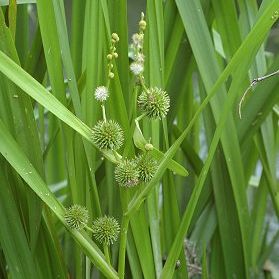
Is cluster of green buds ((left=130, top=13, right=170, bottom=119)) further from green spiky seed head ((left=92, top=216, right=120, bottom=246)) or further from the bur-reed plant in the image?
green spiky seed head ((left=92, top=216, right=120, bottom=246))

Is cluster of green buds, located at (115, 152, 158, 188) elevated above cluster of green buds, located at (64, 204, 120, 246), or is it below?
above

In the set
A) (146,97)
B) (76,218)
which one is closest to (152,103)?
(146,97)

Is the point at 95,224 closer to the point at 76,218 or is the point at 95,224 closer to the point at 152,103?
the point at 76,218

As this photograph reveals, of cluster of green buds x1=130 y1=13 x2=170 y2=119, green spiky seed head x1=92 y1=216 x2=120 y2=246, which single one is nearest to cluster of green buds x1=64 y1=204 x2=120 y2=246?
green spiky seed head x1=92 y1=216 x2=120 y2=246

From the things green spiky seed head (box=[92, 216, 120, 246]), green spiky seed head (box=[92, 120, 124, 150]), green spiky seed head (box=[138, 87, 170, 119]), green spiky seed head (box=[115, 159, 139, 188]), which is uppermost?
green spiky seed head (box=[138, 87, 170, 119])

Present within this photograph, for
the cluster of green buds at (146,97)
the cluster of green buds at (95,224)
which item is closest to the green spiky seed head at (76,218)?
the cluster of green buds at (95,224)

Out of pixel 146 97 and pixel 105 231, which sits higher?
pixel 146 97

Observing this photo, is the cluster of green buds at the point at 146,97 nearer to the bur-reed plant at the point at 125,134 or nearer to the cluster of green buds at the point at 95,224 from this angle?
the bur-reed plant at the point at 125,134
